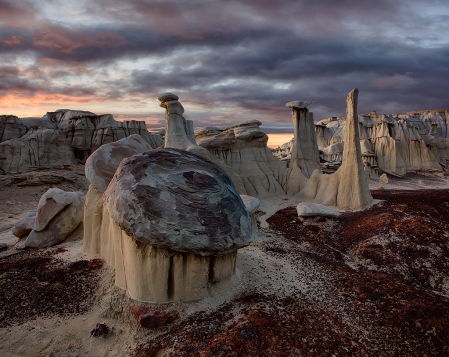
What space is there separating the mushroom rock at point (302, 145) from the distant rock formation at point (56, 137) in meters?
18.0

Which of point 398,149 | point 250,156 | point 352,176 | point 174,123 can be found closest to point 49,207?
point 174,123

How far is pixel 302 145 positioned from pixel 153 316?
44.0ft

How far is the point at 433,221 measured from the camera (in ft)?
23.9

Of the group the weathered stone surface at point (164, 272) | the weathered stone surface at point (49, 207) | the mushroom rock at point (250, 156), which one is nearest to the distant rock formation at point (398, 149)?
the mushroom rock at point (250, 156)

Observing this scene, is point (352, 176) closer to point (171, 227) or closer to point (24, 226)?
point (171, 227)

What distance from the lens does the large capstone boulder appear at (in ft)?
10.3

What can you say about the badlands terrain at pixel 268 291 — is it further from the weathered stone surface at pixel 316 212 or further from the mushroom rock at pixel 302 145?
the mushroom rock at pixel 302 145

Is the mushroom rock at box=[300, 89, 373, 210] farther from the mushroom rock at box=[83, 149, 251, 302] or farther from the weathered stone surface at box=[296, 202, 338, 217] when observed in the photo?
the mushroom rock at box=[83, 149, 251, 302]

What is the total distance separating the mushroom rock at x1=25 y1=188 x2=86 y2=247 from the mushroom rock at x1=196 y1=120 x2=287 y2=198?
8.79 metres

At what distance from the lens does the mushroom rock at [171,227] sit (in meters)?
3.14

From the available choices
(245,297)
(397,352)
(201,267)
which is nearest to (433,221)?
(397,352)

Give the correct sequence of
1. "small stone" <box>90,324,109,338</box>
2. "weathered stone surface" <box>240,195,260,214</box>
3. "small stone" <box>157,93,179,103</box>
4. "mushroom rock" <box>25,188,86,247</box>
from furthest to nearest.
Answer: "small stone" <box>157,93,179,103</box> → "weathered stone surface" <box>240,195,260,214</box> → "mushroom rock" <box>25,188,86,247</box> → "small stone" <box>90,324,109,338</box>

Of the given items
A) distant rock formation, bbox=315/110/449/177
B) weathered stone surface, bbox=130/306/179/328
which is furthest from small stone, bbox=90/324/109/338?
distant rock formation, bbox=315/110/449/177

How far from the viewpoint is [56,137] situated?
23.4 metres
